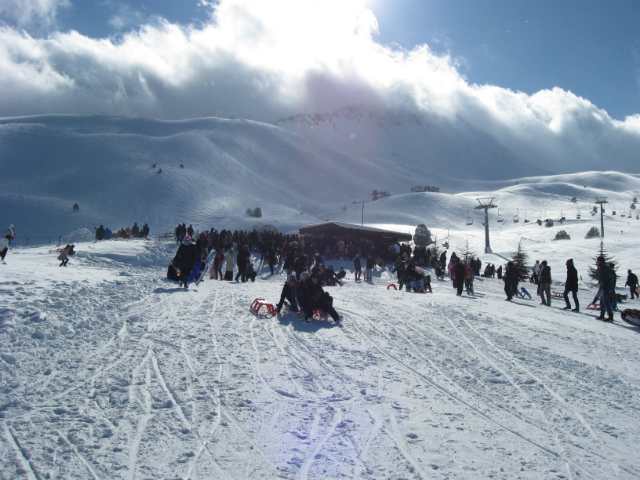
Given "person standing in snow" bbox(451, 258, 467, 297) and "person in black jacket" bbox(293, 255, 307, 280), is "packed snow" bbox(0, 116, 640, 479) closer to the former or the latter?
"person in black jacket" bbox(293, 255, 307, 280)

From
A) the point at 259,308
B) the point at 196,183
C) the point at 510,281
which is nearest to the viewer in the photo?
the point at 259,308

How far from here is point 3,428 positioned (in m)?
3.40

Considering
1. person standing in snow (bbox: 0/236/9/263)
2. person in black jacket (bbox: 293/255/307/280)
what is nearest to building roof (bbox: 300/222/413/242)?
person in black jacket (bbox: 293/255/307/280)

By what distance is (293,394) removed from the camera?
4.44m

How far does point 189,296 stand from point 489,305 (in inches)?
314

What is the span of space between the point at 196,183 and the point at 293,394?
54487mm

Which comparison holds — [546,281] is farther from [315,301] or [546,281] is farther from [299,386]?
A: [299,386]

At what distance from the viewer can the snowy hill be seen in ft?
140

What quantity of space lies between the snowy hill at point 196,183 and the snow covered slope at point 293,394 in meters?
33.8

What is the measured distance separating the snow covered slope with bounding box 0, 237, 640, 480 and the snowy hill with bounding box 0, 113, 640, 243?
33.8 meters

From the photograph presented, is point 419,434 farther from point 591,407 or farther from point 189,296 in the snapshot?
point 189,296

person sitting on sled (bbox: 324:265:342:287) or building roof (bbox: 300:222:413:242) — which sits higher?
building roof (bbox: 300:222:413:242)

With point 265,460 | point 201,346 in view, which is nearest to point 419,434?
point 265,460

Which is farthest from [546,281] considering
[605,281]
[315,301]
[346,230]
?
[346,230]
